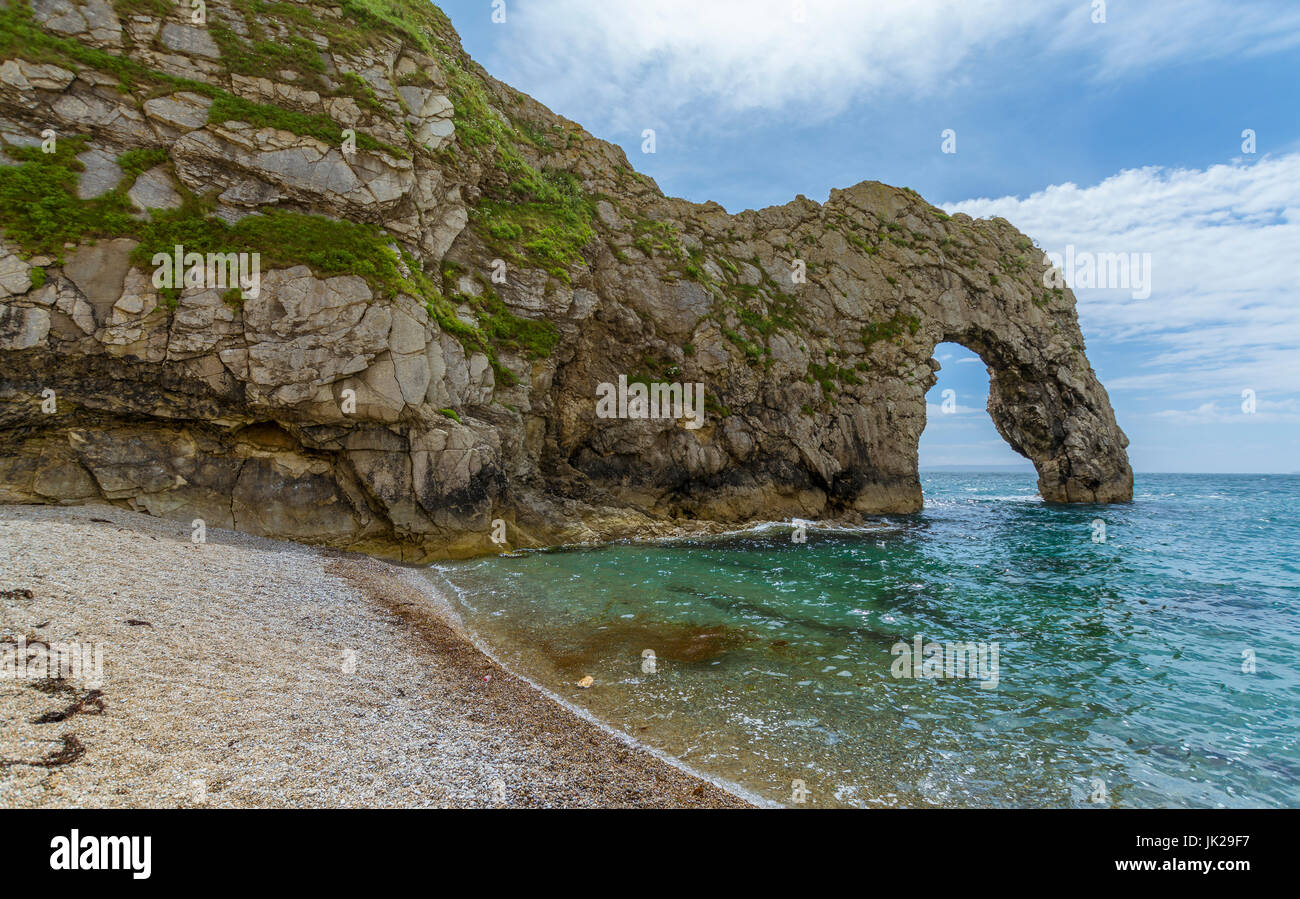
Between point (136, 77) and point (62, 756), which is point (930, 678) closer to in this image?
point (62, 756)

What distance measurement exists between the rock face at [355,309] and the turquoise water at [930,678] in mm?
7004

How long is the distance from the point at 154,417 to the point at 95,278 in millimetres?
4563

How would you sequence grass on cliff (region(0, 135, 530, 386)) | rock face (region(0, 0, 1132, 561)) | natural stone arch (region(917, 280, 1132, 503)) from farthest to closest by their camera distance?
1. natural stone arch (region(917, 280, 1132, 503))
2. rock face (region(0, 0, 1132, 561))
3. grass on cliff (region(0, 135, 530, 386))

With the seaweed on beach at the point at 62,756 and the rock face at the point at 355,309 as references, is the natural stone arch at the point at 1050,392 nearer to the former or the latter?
the rock face at the point at 355,309

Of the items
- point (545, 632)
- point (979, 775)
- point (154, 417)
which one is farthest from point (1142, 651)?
point (154, 417)

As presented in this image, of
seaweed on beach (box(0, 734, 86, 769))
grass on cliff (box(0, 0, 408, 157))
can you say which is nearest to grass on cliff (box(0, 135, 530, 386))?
grass on cliff (box(0, 0, 408, 157))

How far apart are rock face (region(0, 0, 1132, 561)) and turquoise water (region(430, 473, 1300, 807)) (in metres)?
7.00

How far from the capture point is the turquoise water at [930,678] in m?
7.33

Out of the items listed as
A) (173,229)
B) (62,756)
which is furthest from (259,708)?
(173,229)

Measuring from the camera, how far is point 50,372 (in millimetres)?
15992

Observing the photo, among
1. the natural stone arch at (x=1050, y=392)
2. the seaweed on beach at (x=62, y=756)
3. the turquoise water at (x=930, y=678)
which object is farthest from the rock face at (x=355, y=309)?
the natural stone arch at (x=1050, y=392)

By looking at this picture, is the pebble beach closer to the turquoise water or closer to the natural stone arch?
the turquoise water

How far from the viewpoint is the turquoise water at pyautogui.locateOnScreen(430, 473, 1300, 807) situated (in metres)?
7.33

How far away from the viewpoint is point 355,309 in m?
19.2
